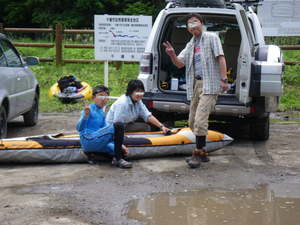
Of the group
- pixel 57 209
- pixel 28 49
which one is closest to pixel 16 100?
pixel 57 209

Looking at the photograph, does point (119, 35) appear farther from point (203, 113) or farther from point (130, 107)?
point (203, 113)

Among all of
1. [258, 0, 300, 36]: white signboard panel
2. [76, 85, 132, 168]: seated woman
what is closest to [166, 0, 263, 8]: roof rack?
[76, 85, 132, 168]: seated woman

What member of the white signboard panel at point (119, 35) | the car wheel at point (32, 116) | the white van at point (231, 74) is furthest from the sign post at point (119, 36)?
the white van at point (231, 74)

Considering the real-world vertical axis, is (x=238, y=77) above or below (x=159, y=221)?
above

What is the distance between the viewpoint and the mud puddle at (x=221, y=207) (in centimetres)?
556

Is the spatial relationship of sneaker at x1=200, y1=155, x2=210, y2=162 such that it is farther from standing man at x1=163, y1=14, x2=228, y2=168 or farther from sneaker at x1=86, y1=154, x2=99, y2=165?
sneaker at x1=86, y1=154, x2=99, y2=165

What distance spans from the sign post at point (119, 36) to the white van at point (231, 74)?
2.59m

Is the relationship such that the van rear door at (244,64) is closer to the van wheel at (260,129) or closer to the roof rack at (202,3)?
the roof rack at (202,3)

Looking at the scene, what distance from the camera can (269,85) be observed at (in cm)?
861

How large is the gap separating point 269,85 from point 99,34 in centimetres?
490

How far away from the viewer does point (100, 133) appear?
7.67m

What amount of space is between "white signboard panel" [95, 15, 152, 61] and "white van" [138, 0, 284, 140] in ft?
8.48

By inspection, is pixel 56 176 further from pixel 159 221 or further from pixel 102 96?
pixel 159 221

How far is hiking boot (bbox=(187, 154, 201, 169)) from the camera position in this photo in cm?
767
